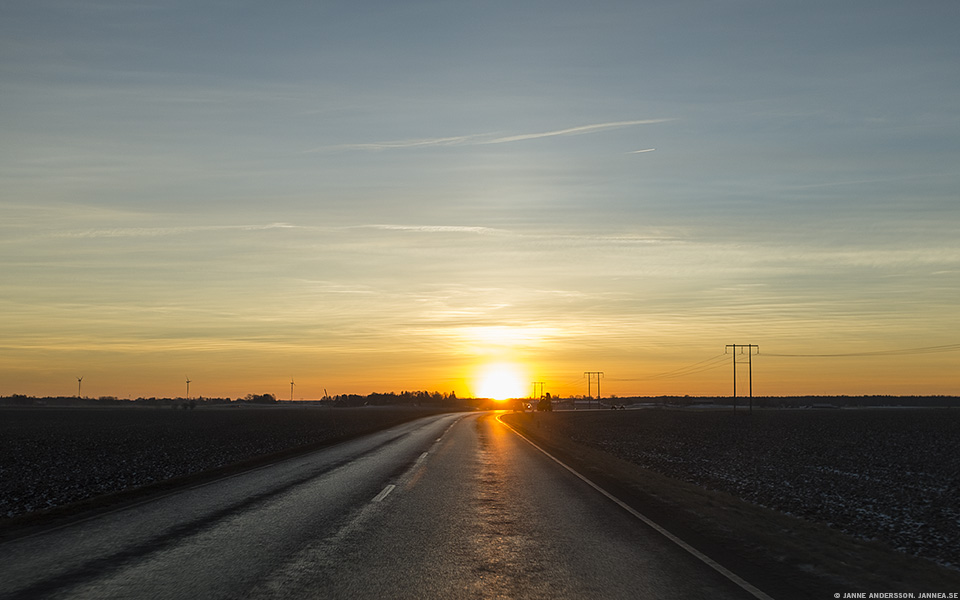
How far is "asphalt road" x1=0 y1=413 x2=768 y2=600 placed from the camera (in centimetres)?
700

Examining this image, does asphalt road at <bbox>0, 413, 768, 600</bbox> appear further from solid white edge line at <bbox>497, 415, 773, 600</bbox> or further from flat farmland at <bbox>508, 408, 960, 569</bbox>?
flat farmland at <bbox>508, 408, 960, 569</bbox>

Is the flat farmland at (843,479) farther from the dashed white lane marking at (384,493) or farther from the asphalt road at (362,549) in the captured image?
the dashed white lane marking at (384,493)

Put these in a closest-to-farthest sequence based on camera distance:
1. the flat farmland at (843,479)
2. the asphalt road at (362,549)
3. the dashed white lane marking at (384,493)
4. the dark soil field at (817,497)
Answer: the asphalt road at (362,549)
the dark soil field at (817,497)
the flat farmland at (843,479)
the dashed white lane marking at (384,493)

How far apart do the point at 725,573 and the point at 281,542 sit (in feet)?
18.2

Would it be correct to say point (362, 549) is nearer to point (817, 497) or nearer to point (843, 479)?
point (817, 497)

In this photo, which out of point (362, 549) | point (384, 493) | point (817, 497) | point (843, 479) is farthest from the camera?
point (843, 479)

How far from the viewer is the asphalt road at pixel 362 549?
700 centimetres

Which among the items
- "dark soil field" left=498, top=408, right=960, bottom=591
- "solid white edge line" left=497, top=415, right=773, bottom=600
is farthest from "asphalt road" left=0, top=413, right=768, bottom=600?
"dark soil field" left=498, top=408, right=960, bottom=591

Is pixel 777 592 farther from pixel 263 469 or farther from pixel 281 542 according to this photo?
pixel 263 469

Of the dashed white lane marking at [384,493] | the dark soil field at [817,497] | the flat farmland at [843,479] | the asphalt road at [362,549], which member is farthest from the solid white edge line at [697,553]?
the dashed white lane marking at [384,493]

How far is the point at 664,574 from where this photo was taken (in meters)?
7.60

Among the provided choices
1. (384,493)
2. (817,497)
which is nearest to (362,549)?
(384,493)

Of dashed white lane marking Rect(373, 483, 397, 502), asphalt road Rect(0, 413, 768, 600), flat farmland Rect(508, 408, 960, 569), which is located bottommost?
flat farmland Rect(508, 408, 960, 569)

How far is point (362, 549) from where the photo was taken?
29.0 feet
